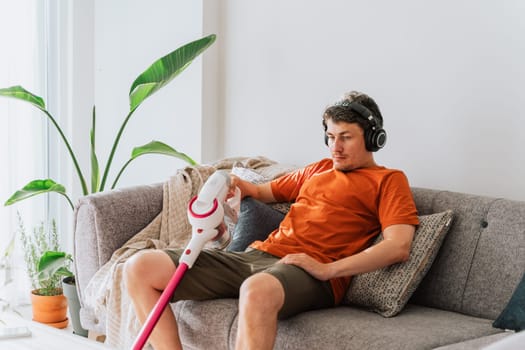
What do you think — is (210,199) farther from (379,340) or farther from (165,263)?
(379,340)

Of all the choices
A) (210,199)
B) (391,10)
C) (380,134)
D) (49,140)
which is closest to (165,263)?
(210,199)

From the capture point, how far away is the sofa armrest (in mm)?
2674

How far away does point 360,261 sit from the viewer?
2.19 meters

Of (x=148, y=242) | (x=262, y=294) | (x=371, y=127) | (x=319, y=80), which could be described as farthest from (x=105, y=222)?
(x=319, y=80)

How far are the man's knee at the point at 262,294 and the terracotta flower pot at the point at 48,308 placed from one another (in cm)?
162

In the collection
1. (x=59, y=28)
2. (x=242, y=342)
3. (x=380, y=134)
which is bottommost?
(x=242, y=342)

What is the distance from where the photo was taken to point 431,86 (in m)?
2.79

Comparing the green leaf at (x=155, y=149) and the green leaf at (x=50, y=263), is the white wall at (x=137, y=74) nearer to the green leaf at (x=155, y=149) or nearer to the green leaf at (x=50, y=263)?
the green leaf at (x=155, y=149)

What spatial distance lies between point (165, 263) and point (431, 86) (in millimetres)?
1201

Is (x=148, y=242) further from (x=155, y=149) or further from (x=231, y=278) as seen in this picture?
(x=155, y=149)

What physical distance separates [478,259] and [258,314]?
2.35 ft

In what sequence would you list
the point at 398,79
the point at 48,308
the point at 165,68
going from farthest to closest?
the point at 48,308 < the point at 165,68 < the point at 398,79

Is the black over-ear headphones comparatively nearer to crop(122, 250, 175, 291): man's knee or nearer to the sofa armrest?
crop(122, 250, 175, 291): man's knee

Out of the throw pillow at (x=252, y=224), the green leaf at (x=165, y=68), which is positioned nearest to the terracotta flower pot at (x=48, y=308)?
the green leaf at (x=165, y=68)
